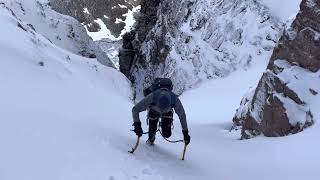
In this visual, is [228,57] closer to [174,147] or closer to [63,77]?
[63,77]

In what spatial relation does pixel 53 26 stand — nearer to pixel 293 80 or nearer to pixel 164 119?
pixel 293 80

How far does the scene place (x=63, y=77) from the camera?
61.1 feet

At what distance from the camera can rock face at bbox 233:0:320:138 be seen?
15.3 metres

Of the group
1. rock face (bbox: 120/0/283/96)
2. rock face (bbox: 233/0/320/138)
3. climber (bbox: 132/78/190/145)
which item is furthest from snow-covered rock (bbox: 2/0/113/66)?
climber (bbox: 132/78/190/145)

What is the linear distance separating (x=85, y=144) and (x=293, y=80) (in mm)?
7373

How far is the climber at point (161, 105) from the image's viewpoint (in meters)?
12.1

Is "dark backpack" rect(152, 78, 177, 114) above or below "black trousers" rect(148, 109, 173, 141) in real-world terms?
above

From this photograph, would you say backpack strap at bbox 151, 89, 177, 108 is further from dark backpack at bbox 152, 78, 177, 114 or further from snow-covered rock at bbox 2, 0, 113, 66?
snow-covered rock at bbox 2, 0, 113, 66

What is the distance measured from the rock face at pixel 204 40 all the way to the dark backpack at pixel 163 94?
2487 cm

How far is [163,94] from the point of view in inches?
475

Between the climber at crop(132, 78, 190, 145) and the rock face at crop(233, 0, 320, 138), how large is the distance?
436 centimetres

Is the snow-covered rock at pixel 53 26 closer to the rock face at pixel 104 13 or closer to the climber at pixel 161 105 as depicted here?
the climber at pixel 161 105

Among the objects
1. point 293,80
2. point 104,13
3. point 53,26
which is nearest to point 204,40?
point 53,26

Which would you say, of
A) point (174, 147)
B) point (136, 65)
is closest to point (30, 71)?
point (174, 147)
